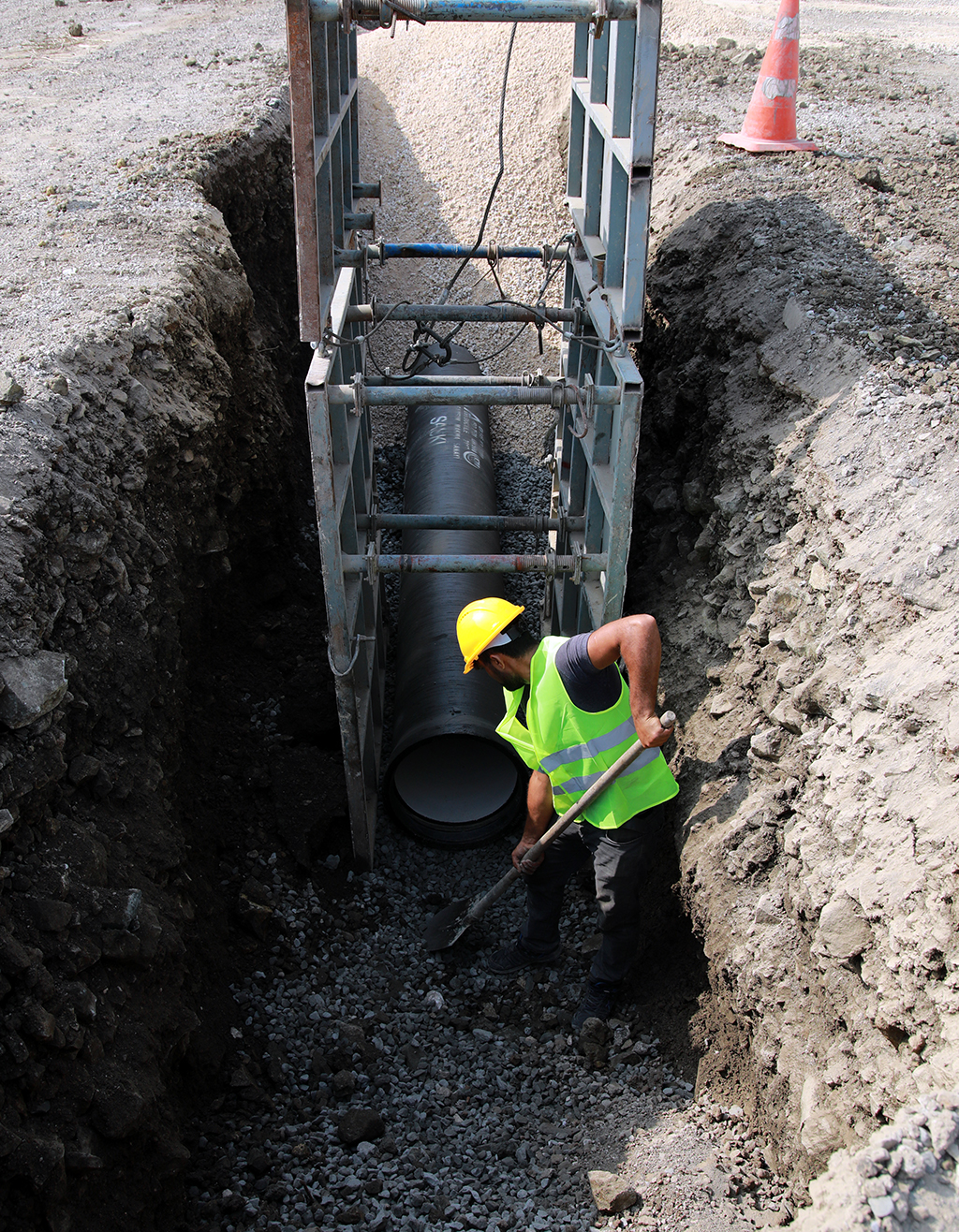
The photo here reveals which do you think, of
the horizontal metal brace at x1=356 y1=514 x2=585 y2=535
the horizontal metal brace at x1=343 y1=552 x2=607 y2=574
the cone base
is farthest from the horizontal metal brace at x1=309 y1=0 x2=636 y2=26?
the cone base

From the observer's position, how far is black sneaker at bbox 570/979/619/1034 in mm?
3791

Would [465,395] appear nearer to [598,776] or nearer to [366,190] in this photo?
[598,776]

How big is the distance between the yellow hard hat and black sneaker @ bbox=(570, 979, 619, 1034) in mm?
1469

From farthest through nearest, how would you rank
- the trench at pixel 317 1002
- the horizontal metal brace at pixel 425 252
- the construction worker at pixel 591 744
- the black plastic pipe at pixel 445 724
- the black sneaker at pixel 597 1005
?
the black plastic pipe at pixel 445 724
the horizontal metal brace at pixel 425 252
the black sneaker at pixel 597 1005
the construction worker at pixel 591 744
the trench at pixel 317 1002

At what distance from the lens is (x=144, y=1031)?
292 cm

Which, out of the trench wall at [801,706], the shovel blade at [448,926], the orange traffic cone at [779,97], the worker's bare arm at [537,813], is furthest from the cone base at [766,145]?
the shovel blade at [448,926]

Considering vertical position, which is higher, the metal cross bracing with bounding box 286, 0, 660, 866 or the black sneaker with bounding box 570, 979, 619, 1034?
the metal cross bracing with bounding box 286, 0, 660, 866

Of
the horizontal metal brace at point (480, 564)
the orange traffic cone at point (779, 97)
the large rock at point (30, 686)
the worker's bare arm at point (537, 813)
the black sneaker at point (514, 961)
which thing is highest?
the orange traffic cone at point (779, 97)

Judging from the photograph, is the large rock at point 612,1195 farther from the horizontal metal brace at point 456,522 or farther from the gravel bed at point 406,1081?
the horizontal metal brace at point 456,522

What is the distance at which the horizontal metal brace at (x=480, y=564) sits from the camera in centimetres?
399

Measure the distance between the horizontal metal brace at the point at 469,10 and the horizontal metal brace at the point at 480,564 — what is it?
6.61ft

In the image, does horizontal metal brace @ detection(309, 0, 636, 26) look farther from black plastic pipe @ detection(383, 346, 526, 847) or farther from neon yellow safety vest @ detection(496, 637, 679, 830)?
black plastic pipe @ detection(383, 346, 526, 847)

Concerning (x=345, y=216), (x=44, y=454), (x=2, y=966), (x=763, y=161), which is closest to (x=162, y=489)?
(x=44, y=454)

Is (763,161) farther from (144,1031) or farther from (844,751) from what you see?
(144,1031)
